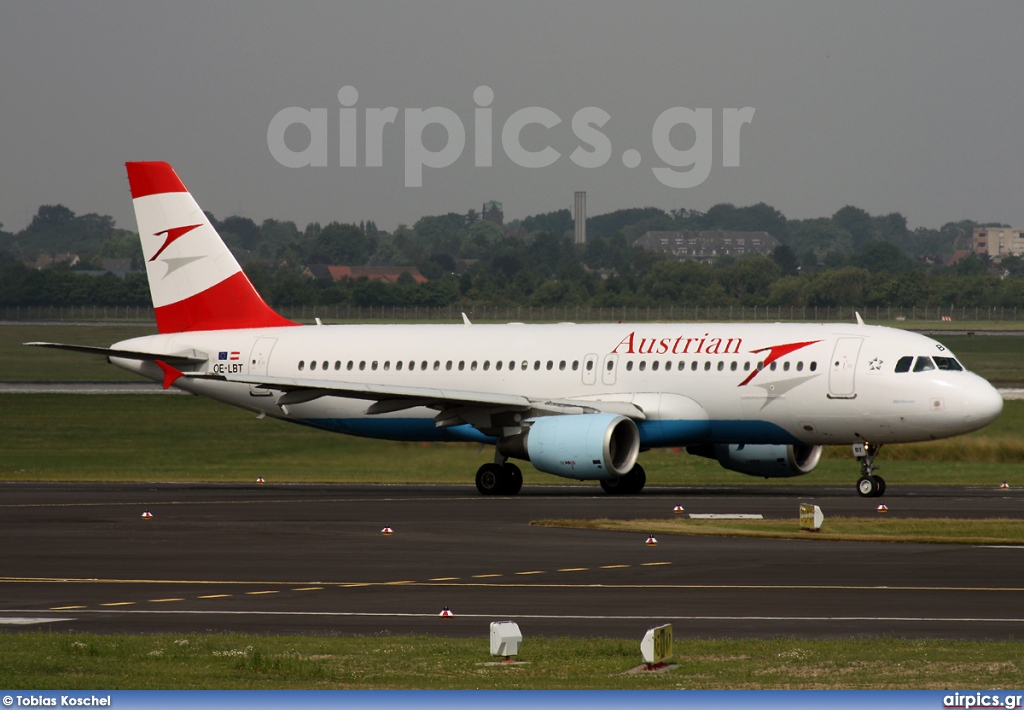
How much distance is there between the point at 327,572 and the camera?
24.8 metres

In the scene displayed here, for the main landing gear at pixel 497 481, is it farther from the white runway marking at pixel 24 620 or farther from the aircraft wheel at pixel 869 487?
the white runway marking at pixel 24 620

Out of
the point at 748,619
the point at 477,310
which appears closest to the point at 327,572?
the point at 748,619

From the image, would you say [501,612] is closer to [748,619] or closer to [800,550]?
[748,619]

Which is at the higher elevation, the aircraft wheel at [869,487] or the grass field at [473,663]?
the grass field at [473,663]

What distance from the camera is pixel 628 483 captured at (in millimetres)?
42969

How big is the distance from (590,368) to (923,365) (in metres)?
8.40

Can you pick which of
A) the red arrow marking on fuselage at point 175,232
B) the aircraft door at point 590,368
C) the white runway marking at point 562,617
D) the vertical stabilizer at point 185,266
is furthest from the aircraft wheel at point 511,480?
the white runway marking at point 562,617

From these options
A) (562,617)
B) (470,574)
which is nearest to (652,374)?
(470,574)

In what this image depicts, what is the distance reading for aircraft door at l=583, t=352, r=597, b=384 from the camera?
4325cm

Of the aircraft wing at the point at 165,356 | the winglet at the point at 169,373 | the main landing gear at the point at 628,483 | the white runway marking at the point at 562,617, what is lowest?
the main landing gear at the point at 628,483

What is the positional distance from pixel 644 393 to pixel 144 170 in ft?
57.2

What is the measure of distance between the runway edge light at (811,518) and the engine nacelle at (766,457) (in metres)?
12.8

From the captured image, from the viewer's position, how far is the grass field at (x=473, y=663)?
14297 millimetres

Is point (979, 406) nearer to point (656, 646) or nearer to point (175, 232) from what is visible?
point (175, 232)
